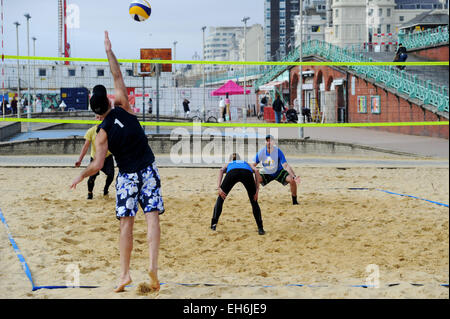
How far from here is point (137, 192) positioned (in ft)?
12.9

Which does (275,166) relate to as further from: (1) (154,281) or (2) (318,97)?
(2) (318,97)

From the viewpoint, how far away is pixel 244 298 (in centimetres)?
380

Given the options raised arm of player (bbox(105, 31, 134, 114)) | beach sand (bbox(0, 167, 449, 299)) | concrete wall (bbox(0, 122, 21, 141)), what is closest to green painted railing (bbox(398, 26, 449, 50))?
beach sand (bbox(0, 167, 449, 299))

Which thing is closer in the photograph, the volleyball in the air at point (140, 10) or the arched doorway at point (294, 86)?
the volleyball in the air at point (140, 10)

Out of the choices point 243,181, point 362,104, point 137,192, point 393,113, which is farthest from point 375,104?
point 137,192

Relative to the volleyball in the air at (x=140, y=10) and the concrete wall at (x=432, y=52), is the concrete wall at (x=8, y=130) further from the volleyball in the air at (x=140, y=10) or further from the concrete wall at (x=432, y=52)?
the concrete wall at (x=432, y=52)

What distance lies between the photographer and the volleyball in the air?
22.9 ft

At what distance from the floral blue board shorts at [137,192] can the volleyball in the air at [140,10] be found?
3577 millimetres

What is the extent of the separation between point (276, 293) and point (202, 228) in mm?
2557

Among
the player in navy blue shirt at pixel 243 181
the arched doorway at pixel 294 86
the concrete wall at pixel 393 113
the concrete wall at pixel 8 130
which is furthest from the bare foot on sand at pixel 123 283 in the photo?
the arched doorway at pixel 294 86

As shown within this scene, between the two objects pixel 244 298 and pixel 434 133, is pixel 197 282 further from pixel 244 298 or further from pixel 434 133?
pixel 434 133

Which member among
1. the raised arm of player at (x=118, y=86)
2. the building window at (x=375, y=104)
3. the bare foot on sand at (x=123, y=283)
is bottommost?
the bare foot on sand at (x=123, y=283)

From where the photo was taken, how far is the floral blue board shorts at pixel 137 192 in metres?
3.89

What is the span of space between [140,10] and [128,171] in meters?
3.70
